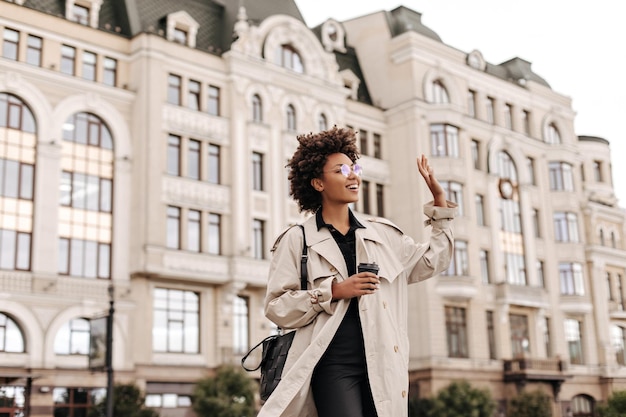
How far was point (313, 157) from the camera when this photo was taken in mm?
5195

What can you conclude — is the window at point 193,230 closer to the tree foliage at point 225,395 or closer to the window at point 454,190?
the tree foliage at point 225,395

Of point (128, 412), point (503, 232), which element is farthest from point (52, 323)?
point (503, 232)

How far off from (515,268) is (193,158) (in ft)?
65.2

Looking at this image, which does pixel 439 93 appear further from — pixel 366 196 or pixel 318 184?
pixel 318 184

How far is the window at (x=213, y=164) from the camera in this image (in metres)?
37.1

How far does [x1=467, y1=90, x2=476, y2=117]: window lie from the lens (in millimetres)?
47656

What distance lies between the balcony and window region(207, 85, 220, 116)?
1958 centimetres

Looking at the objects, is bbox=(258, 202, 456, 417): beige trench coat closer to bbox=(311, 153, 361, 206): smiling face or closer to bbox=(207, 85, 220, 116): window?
bbox=(311, 153, 361, 206): smiling face

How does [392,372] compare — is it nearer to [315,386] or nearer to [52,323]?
[315,386]

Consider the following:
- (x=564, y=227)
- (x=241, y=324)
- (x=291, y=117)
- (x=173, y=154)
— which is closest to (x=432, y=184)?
(x=173, y=154)

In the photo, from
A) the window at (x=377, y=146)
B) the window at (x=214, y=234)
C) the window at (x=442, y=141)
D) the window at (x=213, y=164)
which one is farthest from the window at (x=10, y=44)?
the window at (x=442, y=141)

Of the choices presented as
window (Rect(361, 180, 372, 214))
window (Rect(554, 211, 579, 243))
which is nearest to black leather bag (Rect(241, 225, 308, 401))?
window (Rect(361, 180, 372, 214))

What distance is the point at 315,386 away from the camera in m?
4.60

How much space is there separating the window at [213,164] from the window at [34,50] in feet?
25.9
